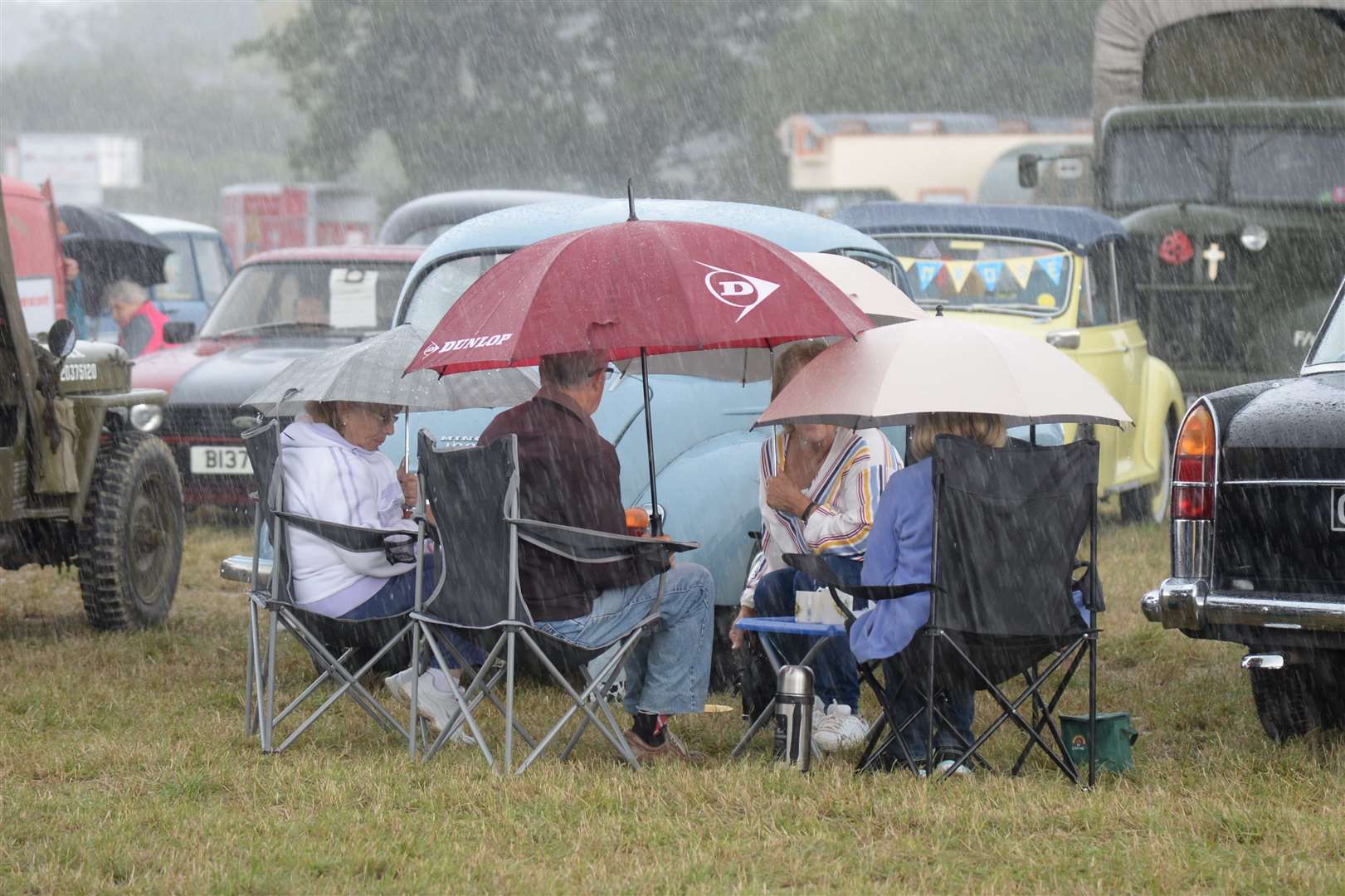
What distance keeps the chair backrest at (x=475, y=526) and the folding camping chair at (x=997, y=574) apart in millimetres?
807

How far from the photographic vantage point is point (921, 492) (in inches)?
197

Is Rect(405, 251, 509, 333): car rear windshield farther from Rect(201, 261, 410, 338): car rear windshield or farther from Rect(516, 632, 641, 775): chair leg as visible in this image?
Rect(201, 261, 410, 338): car rear windshield

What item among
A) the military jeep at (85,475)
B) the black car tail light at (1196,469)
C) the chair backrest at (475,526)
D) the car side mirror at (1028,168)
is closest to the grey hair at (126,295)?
the military jeep at (85,475)

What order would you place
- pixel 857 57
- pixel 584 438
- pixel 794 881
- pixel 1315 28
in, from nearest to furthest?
pixel 794 881 → pixel 584 438 → pixel 1315 28 → pixel 857 57

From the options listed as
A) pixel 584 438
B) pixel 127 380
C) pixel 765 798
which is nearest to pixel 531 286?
→ pixel 584 438

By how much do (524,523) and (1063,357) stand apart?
1664mm

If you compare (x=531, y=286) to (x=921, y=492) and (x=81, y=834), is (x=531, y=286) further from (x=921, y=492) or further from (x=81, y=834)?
(x=81, y=834)

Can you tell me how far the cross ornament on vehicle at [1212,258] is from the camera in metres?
14.1

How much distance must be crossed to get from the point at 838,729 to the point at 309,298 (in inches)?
278

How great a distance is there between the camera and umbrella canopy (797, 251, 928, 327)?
617 centimetres

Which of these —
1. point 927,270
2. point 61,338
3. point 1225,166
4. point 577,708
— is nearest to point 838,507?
point 577,708

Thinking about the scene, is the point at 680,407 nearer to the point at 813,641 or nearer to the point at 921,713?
the point at 813,641

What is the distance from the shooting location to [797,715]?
516 centimetres

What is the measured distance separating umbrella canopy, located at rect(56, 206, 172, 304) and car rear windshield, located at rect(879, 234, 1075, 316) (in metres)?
7.76
